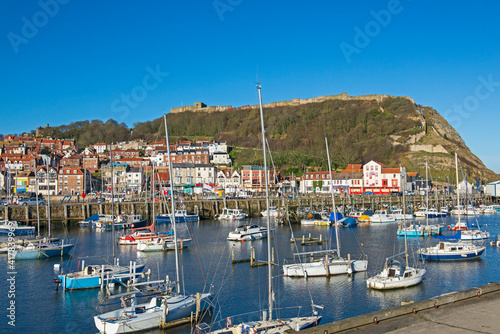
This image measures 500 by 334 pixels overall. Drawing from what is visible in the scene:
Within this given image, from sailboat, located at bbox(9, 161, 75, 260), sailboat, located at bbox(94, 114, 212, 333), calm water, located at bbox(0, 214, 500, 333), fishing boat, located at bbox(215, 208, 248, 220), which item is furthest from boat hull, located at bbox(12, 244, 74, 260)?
fishing boat, located at bbox(215, 208, 248, 220)

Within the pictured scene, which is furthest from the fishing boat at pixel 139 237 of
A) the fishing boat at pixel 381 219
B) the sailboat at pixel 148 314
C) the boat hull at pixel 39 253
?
the fishing boat at pixel 381 219

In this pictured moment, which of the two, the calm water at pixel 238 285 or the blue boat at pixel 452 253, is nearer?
the calm water at pixel 238 285

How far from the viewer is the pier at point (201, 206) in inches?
2185

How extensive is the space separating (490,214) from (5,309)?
68926 millimetres

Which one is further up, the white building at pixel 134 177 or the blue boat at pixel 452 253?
the white building at pixel 134 177

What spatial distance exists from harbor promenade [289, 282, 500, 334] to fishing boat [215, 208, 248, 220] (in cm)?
4783

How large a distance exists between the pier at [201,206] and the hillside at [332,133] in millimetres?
29732

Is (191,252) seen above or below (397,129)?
below

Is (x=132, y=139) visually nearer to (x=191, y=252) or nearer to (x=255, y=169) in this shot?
(x=255, y=169)

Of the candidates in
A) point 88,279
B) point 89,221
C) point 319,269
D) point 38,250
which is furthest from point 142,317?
point 89,221

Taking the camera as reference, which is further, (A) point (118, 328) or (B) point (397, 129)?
(B) point (397, 129)

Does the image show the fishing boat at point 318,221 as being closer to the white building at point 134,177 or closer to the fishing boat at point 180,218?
the fishing boat at point 180,218

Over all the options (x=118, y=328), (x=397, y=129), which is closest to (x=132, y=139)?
(x=397, y=129)

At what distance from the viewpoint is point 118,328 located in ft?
51.5
